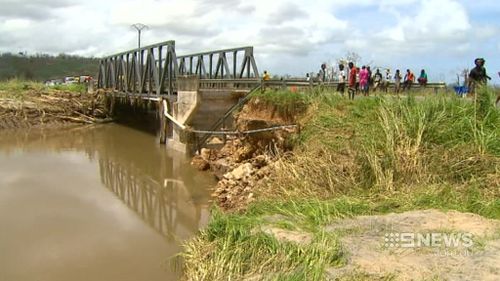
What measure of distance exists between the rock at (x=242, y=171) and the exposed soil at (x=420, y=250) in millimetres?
8063

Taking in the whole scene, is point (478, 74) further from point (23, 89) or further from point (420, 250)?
point (23, 89)

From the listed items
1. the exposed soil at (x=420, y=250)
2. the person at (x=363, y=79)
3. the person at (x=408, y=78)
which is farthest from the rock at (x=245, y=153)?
the exposed soil at (x=420, y=250)

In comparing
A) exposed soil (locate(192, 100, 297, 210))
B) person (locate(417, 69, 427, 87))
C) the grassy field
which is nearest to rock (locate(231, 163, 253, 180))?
exposed soil (locate(192, 100, 297, 210))

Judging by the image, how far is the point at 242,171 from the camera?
15680mm

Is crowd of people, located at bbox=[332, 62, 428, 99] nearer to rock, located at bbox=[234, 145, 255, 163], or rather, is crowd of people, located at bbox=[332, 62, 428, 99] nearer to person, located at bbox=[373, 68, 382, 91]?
person, located at bbox=[373, 68, 382, 91]

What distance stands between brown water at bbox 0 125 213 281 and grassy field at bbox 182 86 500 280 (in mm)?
2545

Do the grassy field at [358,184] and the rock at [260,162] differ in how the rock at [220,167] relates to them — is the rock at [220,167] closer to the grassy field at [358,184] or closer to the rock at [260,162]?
the rock at [260,162]

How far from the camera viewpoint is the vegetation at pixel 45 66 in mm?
90125

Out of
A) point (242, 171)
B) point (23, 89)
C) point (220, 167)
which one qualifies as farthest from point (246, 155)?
point (23, 89)

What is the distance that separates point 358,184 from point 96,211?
8101mm

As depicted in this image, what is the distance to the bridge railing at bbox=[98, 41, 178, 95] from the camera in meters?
26.4

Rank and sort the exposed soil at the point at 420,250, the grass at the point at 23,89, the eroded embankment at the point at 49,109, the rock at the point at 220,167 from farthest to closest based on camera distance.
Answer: the grass at the point at 23,89
the eroded embankment at the point at 49,109
the rock at the point at 220,167
the exposed soil at the point at 420,250

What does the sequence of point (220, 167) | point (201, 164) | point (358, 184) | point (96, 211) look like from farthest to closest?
point (201, 164) < point (220, 167) < point (96, 211) < point (358, 184)

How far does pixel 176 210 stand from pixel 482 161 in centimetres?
856
